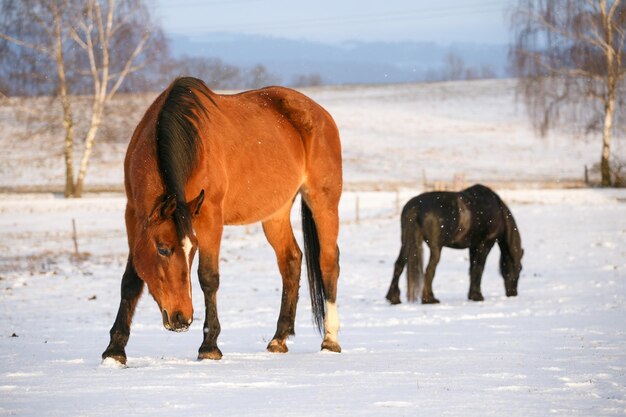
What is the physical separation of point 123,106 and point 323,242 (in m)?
27.8

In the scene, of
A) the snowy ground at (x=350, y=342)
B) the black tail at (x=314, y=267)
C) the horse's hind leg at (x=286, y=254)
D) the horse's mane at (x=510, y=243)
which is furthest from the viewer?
the horse's mane at (x=510, y=243)

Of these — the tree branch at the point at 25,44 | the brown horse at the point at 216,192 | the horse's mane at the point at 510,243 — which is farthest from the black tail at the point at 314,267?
the tree branch at the point at 25,44

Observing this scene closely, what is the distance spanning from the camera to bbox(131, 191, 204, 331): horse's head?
222 inches

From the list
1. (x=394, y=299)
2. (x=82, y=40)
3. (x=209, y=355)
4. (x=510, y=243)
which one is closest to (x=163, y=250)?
(x=209, y=355)

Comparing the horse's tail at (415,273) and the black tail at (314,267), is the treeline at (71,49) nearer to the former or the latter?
the horse's tail at (415,273)

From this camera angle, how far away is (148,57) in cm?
3434

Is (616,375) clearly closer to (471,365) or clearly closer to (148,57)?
(471,365)

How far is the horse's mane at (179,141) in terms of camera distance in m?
5.72

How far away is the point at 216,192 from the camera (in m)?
6.30

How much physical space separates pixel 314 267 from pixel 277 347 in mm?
1010

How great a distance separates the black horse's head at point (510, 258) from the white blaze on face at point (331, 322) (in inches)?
245

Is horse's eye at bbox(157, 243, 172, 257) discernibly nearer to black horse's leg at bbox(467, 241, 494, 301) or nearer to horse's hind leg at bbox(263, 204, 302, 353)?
Result: horse's hind leg at bbox(263, 204, 302, 353)

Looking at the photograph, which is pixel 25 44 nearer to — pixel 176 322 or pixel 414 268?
pixel 414 268

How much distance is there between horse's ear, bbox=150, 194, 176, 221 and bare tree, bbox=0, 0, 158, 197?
28637 mm
